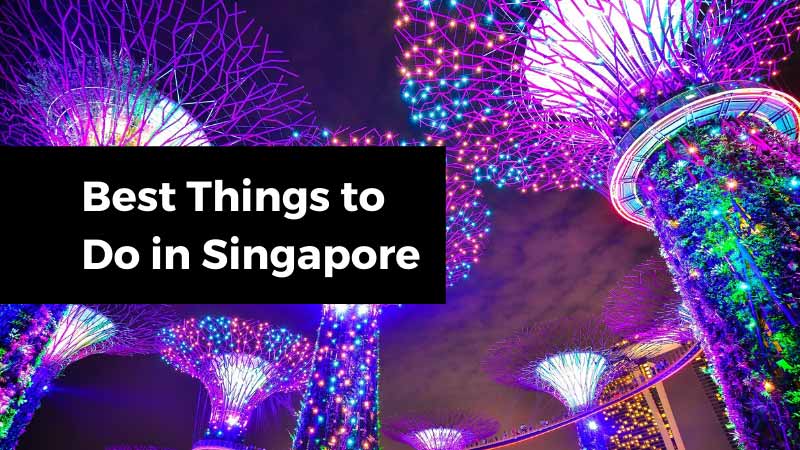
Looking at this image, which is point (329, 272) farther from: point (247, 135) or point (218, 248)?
point (247, 135)

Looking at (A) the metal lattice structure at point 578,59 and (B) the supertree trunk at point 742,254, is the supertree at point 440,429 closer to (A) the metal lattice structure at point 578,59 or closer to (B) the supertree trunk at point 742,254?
(A) the metal lattice structure at point 578,59

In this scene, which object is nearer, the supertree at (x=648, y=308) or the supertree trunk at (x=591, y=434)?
the supertree at (x=648, y=308)

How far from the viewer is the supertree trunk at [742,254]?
13.2 ft

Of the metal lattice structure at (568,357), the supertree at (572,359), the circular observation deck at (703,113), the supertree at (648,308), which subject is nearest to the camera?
the circular observation deck at (703,113)

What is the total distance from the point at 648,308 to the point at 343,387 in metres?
14.5

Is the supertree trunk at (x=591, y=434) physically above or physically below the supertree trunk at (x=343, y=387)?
below

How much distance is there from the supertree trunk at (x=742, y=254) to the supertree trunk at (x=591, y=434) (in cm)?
1767

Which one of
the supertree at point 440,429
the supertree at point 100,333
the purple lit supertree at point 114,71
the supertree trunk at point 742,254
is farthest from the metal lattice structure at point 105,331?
the supertree at point 440,429

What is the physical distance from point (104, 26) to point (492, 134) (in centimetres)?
708

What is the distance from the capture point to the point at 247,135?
24.7 feet

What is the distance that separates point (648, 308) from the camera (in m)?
16.7

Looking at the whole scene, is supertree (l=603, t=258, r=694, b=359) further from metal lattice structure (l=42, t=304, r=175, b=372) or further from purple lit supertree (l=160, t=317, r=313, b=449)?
metal lattice structure (l=42, t=304, r=175, b=372)

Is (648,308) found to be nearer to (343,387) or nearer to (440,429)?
(343,387)

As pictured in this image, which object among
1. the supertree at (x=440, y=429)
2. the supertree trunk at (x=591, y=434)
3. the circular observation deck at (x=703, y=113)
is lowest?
the supertree at (x=440, y=429)
